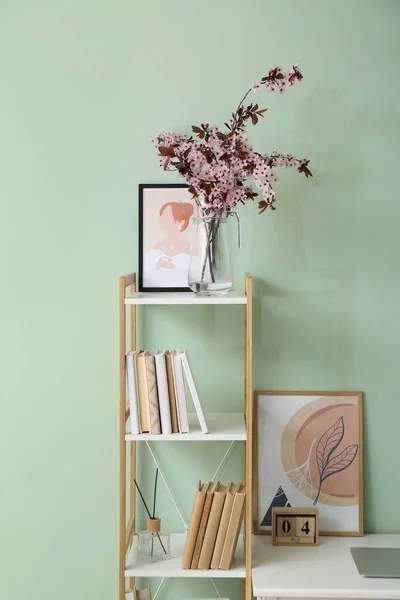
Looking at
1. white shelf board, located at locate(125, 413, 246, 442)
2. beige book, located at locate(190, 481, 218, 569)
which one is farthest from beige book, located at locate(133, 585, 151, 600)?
white shelf board, located at locate(125, 413, 246, 442)

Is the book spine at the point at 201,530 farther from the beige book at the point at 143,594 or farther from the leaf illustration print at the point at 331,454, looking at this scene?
the leaf illustration print at the point at 331,454

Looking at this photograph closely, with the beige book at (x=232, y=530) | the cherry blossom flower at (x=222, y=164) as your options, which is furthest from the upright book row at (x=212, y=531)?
the cherry blossom flower at (x=222, y=164)

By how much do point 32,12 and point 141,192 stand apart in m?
0.67

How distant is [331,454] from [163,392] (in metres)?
0.65

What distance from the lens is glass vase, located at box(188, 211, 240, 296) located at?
6.44 ft

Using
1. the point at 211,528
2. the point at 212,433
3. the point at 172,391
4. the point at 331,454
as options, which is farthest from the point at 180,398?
the point at 331,454

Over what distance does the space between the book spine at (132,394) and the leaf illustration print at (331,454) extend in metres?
0.65

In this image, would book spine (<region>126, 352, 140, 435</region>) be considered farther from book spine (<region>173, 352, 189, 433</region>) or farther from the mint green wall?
the mint green wall

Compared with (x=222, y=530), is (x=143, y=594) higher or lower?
lower

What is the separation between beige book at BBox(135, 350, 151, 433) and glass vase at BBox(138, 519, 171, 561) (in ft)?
1.01

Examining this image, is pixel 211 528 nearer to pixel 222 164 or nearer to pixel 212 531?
pixel 212 531

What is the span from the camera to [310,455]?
2.24 meters

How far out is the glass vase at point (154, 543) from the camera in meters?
2.02

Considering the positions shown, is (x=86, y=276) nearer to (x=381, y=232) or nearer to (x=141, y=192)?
(x=141, y=192)
